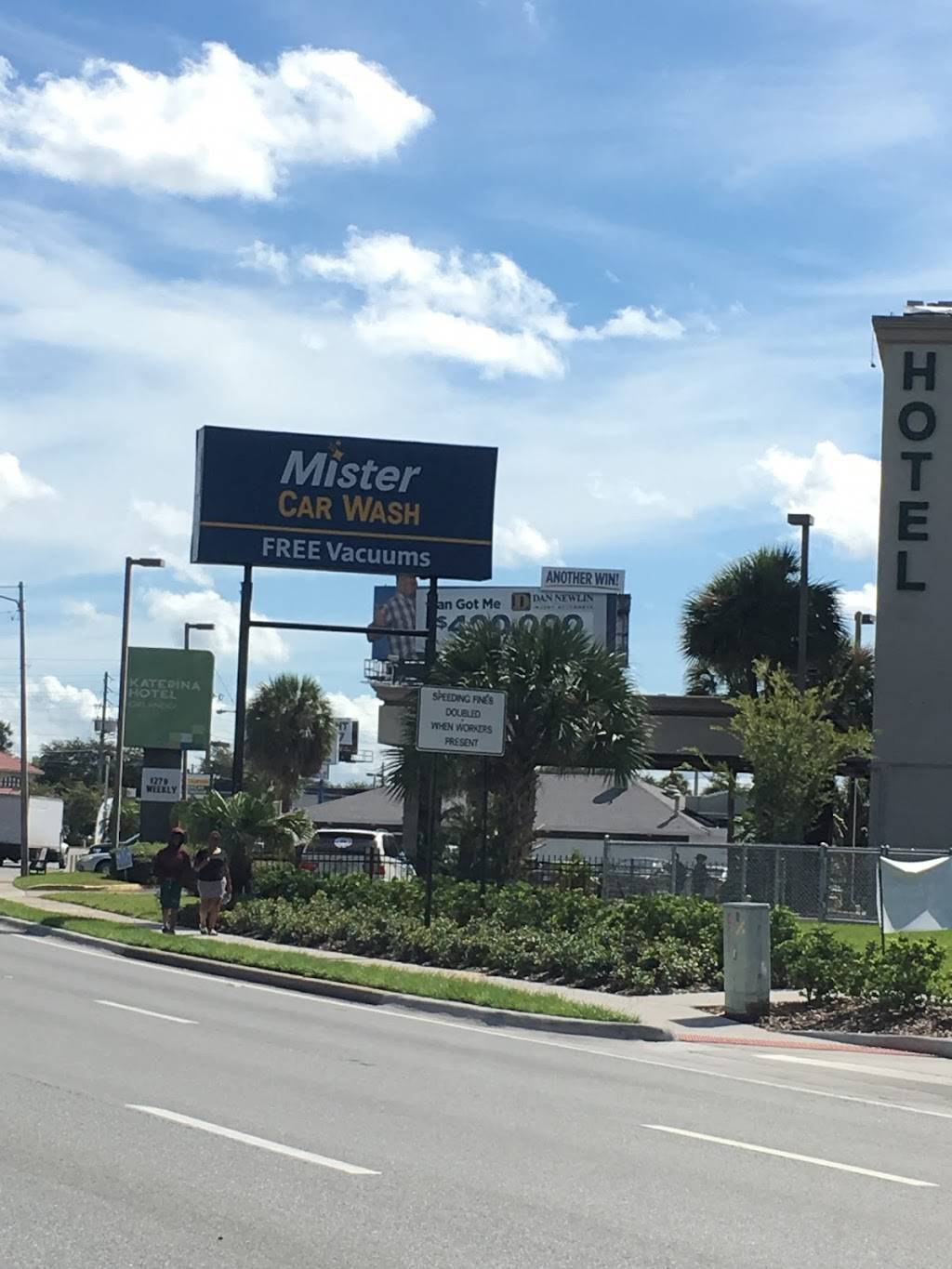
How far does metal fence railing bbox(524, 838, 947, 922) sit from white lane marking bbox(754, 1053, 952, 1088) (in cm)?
1263

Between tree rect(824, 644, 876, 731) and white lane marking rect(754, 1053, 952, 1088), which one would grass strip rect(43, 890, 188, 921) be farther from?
tree rect(824, 644, 876, 731)

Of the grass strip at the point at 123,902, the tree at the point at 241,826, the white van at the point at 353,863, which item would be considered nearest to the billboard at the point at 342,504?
the white van at the point at 353,863

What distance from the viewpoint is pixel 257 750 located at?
220ft

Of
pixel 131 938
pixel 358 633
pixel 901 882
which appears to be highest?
pixel 358 633

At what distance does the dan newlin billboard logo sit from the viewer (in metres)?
88.9

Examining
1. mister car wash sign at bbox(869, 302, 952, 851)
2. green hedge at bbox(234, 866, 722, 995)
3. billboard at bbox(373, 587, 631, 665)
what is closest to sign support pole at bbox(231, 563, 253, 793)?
green hedge at bbox(234, 866, 722, 995)

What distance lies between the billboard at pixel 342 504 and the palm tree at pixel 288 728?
30.9 m

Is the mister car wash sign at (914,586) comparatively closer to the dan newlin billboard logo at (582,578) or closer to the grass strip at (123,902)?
the grass strip at (123,902)

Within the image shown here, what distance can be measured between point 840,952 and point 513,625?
50.5ft

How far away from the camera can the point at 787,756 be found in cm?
3338

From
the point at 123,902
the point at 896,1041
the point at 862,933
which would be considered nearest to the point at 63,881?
the point at 123,902

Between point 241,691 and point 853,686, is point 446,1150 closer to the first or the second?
point 241,691

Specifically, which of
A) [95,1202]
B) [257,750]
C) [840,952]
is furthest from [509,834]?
[257,750]

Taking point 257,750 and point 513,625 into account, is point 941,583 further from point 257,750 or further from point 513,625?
point 257,750
